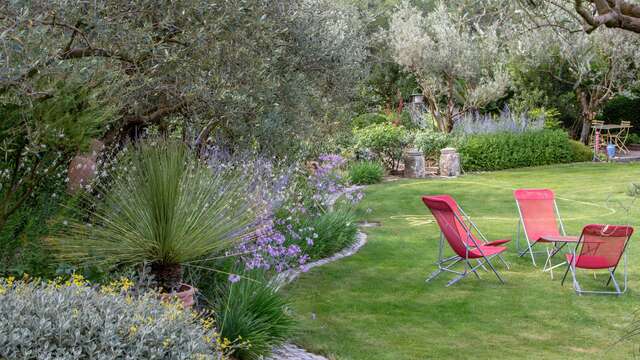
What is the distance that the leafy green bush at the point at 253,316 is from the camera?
4.69m

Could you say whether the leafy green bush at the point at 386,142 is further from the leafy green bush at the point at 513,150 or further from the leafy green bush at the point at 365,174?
the leafy green bush at the point at 513,150

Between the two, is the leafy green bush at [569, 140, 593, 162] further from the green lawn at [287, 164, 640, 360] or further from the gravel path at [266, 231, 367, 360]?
the gravel path at [266, 231, 367, 360]

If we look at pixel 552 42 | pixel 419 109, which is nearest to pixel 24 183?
pixel 552 42

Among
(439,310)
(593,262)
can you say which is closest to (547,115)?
(593,262)

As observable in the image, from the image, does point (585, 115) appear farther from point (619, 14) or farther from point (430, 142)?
point (619, 14)

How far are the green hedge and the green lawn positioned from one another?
9395 millimetres

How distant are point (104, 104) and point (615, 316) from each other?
4909 mm

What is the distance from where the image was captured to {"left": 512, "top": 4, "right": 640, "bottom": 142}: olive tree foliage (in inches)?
828

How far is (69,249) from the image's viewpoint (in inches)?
178

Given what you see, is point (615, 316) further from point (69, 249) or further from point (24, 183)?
point (24, 183)

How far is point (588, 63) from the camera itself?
20828 mm

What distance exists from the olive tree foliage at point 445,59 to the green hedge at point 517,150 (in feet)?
7.49

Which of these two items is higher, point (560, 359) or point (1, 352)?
point (1, 352)

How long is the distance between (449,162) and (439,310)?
12.2 m
